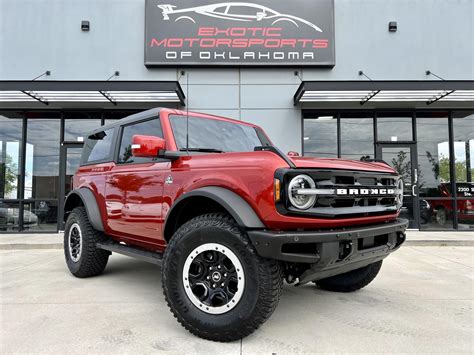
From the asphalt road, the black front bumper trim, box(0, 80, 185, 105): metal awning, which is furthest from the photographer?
box(0, 80, 185, 105): metal awning

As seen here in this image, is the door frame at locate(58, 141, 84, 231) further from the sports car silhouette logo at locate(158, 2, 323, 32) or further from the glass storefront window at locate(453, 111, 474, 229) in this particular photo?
the glass storefront window at locate(453, 111, 474, 229)

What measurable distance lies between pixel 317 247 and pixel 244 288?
60cm

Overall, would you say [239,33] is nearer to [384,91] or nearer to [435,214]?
[384,91]

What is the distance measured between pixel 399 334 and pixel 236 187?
180 cm

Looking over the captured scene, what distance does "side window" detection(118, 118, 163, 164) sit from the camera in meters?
3.31

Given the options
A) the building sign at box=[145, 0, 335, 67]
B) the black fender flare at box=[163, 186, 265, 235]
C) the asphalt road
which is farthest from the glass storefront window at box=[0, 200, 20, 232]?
the black fender flare at box=[163, 186, 265, 235]

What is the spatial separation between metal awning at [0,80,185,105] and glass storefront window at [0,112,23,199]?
1.14 metres

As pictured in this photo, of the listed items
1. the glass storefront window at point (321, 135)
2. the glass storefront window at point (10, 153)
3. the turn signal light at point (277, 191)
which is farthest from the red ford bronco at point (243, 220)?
the glass storefront window at point (10, 153)

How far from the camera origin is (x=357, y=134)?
9.38 metres

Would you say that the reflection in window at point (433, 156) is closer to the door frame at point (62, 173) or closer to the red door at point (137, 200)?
the red door at point (137, 200)

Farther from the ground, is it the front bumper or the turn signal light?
the turn signal light

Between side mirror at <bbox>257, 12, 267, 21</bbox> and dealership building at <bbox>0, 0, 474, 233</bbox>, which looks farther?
side mirror at <bbox>257, 12, 267, 21</bbox>

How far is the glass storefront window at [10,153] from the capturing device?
924 cm

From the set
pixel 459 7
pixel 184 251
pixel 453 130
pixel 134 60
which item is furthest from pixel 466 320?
pixel 459 7
